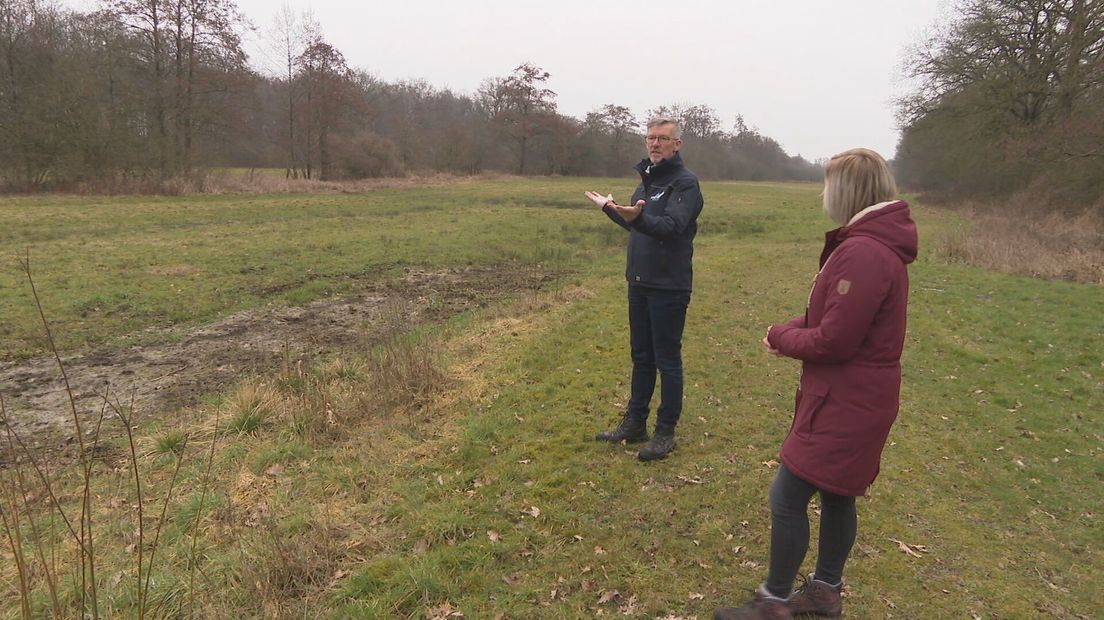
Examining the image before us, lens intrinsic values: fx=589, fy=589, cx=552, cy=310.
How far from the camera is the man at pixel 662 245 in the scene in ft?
13.4

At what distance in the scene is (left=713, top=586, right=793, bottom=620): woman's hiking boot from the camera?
9.64 ft

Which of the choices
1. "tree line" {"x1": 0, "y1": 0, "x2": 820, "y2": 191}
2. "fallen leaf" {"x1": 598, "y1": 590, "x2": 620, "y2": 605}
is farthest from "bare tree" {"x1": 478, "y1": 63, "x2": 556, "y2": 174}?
"fallen leaf" {"x1": 598, "y1": 590, "x2": 620, "y2": 605}

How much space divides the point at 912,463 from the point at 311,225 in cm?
1874

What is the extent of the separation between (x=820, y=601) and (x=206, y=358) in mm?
8129

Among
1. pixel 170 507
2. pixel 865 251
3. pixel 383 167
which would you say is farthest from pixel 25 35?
pixel 865 251

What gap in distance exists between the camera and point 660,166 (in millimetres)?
4246

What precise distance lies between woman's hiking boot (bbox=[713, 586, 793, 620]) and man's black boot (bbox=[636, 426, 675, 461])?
178 centimetres

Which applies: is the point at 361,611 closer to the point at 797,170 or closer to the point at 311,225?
the point at 311,225

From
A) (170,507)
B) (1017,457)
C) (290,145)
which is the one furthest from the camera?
(290,145)

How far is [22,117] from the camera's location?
2358 centimetres

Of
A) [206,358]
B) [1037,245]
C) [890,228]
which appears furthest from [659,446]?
[1037,245]

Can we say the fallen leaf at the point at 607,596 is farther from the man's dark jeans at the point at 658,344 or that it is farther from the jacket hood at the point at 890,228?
the jacket hood at the point at 890,228

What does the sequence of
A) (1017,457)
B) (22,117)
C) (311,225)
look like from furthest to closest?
1. (22,117)
2. (311,225)
3. (1017,457)

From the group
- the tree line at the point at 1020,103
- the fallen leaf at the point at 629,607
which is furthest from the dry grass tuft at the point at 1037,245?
the fallen leaf at the point at 629,607
